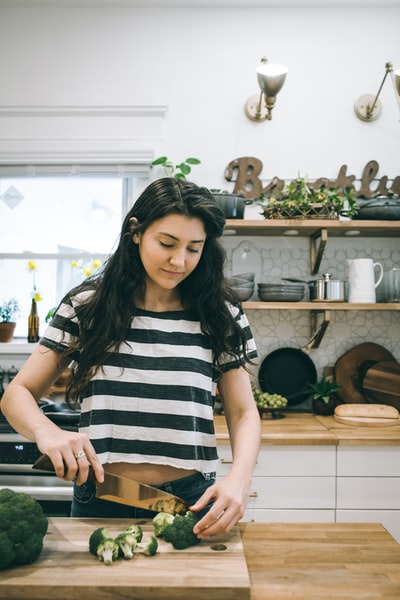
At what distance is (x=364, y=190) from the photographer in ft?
9.64

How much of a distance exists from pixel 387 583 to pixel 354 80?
2711 millimetres

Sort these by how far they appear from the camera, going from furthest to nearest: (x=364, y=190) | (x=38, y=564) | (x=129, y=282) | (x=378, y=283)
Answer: (x=364, y=190)
(x=378, y=283)
(x=129, y=282)
(x=38, y=564)

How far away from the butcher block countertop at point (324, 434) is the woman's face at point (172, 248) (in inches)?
48.7

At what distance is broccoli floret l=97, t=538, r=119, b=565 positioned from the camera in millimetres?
973

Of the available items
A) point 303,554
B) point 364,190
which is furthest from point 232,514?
point 364,190

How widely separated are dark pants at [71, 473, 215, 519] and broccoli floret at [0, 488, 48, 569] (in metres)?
0.28

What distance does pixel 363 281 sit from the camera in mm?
2744

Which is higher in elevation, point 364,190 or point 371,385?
point 364,190

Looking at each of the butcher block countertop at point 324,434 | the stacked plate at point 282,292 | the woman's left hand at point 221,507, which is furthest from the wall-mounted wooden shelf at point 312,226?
the woman's left hand at point 221,507

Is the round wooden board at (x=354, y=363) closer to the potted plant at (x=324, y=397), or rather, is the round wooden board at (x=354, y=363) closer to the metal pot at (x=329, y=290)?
the potted plant at (x=324, y=397)

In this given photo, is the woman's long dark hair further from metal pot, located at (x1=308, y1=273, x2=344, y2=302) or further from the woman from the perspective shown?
metal pot, located at (x1=308, y1=273, x2=344, y2=302)

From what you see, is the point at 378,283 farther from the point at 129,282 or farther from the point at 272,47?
the point at 129,282

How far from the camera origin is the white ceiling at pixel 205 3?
2.97 m

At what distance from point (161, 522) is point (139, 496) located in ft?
0.33
